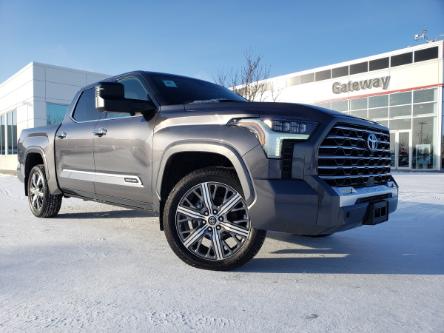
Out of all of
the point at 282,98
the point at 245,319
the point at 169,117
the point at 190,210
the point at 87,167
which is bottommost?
the point at 245,319

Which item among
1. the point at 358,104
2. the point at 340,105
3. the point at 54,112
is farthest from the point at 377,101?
the point at 54,112

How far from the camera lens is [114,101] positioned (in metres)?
3.44

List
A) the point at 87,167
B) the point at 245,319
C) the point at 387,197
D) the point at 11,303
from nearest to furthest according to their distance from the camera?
1. the point at 245,319
2. the point at 11,303
3. the point at 387,197
4. the point at 87,167

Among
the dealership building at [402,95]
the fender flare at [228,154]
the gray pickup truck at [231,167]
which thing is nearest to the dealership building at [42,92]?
the dealership building at [402,95]

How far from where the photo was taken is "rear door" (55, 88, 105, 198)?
4371 millimetres

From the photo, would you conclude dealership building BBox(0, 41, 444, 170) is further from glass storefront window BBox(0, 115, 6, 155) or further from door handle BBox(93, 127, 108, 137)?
door handle BBox(93, 127, 108, 137)

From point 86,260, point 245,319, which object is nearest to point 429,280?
point 245,319

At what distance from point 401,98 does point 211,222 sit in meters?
24.6

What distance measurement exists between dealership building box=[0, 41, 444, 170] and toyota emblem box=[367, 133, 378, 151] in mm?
19355

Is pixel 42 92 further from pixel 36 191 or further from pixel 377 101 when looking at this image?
pixel 377 101

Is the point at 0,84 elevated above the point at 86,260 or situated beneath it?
elevated above

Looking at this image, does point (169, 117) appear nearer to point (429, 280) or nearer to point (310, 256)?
point (310, 256)

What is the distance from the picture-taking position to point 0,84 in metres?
31.0

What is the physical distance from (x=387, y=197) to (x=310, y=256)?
0.86 m
